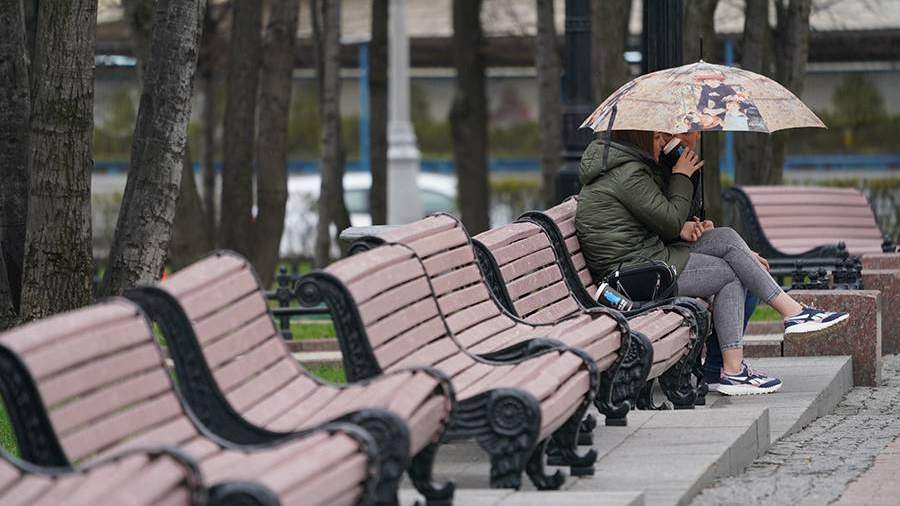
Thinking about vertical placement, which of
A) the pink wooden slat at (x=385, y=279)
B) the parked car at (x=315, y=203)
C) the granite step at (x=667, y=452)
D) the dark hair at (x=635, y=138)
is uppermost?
the dark hair at (x=635, y=138)

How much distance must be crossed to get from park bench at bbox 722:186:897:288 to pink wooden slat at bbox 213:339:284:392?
27.7 feet

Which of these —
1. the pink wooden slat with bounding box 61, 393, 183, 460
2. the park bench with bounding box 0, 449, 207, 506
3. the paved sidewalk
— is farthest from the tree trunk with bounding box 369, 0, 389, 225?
the park bench with bounding box 0, 449, 207, 506

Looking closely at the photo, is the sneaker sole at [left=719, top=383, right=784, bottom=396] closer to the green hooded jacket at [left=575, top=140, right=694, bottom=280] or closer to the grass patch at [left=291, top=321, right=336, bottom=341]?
the green hooded jacket at [left=575, top=140, right=694, bottom=280]

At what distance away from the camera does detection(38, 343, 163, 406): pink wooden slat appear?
15.0 feet

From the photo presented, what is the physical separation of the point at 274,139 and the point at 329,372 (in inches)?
228

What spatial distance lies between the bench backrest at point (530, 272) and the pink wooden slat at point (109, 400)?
2.95 meters

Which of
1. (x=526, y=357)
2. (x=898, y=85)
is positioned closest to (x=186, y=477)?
(x=526, y=357)

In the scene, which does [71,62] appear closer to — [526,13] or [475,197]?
[475,197]

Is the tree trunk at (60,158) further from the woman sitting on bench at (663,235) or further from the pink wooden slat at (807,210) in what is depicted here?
the pink wooden slat at (807,210)

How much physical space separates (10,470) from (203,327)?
3.26 ft

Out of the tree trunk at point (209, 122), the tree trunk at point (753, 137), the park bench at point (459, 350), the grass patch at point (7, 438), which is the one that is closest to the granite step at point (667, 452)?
the park bench at point (459, 350)

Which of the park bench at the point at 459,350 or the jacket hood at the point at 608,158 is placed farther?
the jacket hood at the point at 608,158

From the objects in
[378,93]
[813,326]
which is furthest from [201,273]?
[378,93]

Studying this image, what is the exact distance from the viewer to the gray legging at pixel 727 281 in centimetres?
905
